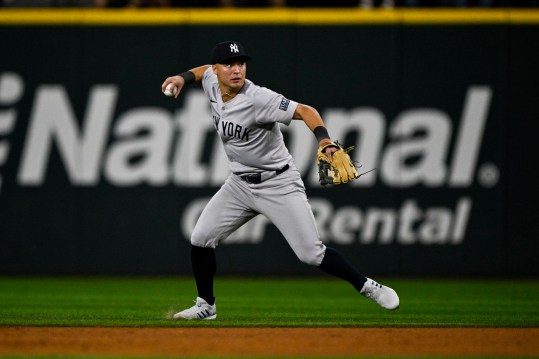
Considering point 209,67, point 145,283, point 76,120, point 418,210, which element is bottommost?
point 145,283

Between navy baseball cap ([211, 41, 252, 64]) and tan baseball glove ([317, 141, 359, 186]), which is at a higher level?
navy baseball cap ([211, 41, 252, 64])

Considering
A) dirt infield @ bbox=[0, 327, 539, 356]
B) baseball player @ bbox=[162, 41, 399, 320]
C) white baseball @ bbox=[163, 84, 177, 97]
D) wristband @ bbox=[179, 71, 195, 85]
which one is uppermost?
wristband @ bbox=[179, 71, 195, 85]

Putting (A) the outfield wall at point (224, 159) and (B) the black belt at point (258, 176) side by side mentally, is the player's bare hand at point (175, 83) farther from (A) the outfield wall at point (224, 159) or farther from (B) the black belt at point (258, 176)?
(A) the outfield wall at point (224, 159)

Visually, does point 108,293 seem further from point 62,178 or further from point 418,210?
point 418,210

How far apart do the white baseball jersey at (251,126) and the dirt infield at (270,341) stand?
1.22 meters

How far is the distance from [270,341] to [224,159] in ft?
20.6

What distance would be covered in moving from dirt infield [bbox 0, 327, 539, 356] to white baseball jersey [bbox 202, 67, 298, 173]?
4.00 feet

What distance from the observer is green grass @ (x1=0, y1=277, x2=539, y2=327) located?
794 cm

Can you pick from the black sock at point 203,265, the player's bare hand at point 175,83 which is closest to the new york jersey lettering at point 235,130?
the player's bare hand at point 175,83

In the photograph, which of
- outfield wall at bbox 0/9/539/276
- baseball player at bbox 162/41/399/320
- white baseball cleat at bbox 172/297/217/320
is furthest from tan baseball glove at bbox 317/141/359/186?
outfield wall at bbox 0/9/539/276

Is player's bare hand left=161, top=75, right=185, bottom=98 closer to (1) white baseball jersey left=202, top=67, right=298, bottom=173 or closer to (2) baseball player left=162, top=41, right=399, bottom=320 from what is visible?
(2) baseball player left=162, top=41, right=399, bottom=320

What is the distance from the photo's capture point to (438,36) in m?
12.9

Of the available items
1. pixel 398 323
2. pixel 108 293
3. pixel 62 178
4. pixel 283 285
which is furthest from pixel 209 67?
pixel 62 178

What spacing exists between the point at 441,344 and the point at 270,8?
282 inches
